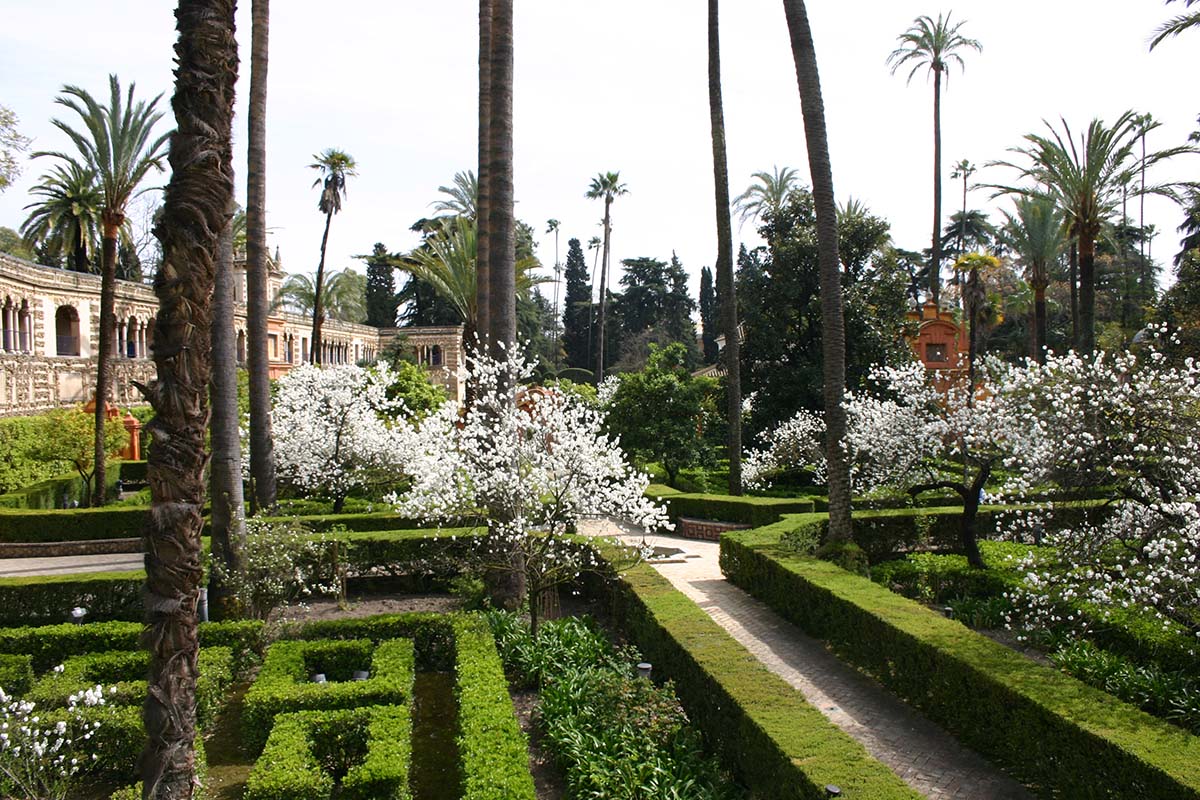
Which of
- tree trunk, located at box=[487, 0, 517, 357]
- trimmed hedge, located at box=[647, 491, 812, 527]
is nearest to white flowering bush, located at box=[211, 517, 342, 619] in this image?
tree trunk, located at box=[487, 0, 517, 357]

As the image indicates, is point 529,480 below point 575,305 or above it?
below

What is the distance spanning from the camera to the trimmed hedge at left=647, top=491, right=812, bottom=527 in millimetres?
20469

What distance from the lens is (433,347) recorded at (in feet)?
191

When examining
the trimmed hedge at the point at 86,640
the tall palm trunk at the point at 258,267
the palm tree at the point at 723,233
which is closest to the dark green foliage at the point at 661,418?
the palm tree at the point at 723,233

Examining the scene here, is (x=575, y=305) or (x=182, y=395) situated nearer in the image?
(x=182, y=395)

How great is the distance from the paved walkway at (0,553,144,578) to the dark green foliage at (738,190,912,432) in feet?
64.3

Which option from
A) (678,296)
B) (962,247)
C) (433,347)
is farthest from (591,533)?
(678,296)

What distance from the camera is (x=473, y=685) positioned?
29.5 feet

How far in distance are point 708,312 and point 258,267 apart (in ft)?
192

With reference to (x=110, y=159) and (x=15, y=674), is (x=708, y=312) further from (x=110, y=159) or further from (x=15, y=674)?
(x=15, y=674)

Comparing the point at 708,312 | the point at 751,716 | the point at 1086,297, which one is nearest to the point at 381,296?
the point at 708,312

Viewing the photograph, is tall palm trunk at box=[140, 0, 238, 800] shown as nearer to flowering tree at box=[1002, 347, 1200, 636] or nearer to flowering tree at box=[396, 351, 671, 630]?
flowering tree at box=[396, 351, 671, 630]

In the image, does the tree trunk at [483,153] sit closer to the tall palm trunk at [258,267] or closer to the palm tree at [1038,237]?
the tall palm trunk at [258,267]

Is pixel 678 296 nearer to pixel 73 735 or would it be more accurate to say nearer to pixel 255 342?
pixel 255 342
